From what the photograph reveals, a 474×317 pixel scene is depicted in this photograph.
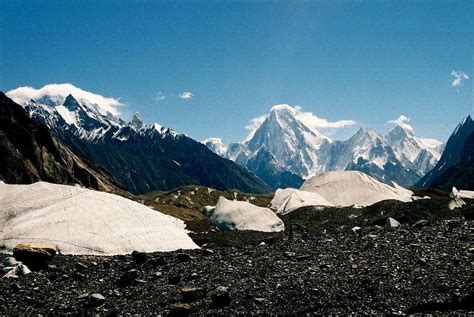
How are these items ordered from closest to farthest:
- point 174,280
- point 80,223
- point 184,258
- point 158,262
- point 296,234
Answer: point 174,280
point 158,262
point 184,258
point 80,223
point 296,234

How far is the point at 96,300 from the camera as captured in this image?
83.7ft

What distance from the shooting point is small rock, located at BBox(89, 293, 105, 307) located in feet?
83.4

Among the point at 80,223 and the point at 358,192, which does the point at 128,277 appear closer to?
the point at 80,223

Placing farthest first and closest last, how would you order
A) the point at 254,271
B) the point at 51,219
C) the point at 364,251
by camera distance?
the point at 51,219 → the point at 364,251 → the point at 254,271

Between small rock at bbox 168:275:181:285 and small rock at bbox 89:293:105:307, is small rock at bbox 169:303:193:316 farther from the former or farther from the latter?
small rock at bbox 89:293:105:307

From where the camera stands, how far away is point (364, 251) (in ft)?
105

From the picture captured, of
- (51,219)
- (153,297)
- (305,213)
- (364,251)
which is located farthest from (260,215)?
(153,297)

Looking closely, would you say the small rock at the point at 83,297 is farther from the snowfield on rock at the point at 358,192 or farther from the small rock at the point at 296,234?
the snowfield on rock at the point at 358,192

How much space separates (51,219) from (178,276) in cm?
2607

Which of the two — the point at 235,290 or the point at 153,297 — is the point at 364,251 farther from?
the point at 153,297

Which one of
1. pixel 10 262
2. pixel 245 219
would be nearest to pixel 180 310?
pixel 10 262

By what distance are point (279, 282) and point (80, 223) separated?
1169 inches

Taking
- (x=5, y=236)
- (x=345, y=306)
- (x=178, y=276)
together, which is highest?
(x=5, y=236)

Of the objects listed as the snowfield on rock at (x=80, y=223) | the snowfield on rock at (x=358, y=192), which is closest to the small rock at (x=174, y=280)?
the snowfield on rock at (x=80, y=223)
